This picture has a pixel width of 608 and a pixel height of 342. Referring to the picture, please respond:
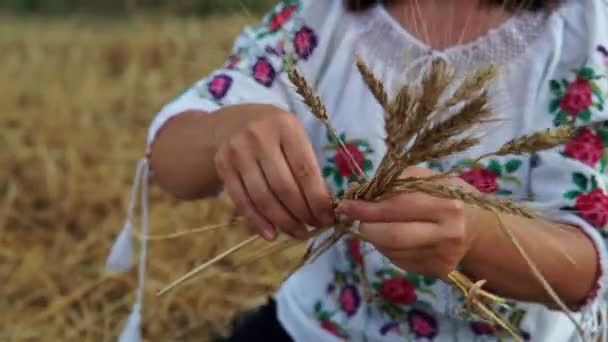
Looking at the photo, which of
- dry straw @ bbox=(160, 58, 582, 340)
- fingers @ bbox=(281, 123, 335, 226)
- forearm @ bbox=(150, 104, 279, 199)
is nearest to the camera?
A: dry straw @ bbox=(160, 58, 582, 340)

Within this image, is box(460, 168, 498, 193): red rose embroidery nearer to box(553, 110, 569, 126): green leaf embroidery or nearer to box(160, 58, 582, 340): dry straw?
box(553, 110, 569, 126): green leaf embroidery

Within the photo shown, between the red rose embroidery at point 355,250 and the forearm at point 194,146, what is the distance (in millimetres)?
151

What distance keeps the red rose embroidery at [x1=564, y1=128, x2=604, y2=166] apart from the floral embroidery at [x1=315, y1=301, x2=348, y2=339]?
31 cm

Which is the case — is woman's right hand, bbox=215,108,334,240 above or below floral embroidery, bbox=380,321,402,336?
above

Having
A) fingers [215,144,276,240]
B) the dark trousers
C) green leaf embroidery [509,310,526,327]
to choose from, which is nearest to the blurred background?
fingers [215,144,276,240]

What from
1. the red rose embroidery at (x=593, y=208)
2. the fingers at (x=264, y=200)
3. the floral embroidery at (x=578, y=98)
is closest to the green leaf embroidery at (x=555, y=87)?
the floral embroidery at (x=578, y=98)

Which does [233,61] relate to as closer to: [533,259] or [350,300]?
[350,300]

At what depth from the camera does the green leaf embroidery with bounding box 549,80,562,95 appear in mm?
974

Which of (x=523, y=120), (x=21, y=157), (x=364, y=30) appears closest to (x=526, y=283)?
(x=523, y=120)

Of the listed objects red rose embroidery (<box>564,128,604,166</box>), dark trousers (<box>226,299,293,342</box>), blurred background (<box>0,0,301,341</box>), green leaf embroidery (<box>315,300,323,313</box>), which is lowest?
blurred background (<box>0,0,301,341</box>)

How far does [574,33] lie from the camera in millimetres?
983

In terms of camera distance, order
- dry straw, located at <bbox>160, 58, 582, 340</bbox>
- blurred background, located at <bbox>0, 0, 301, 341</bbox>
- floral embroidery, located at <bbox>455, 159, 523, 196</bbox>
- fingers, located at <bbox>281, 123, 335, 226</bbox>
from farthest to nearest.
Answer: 1. blurred background, located at <bbox>0, 0, 301, 341</bbox>
2. floral embroidery, located at <bbox>455, 159, 523, 196</bbox>
3. fingers, located at <bbox>281, 123, 335, 226</bbox>
4. dry straw, located at <bbox>160, 58, 582, 340</bbox>

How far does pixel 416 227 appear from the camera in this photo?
715mm

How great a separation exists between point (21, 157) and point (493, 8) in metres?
1.20
